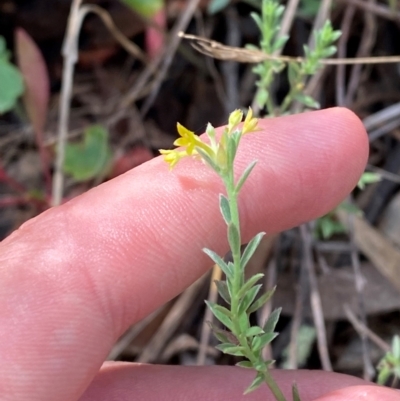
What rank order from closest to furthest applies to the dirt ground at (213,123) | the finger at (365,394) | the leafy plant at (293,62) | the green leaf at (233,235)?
1. the green leaf at (233,235)
2. the finger at (365,394)
3. the leafy plant at (293,62)
4. the dirt ground at (213,123)

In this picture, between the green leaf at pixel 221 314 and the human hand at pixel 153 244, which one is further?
the human hand at pixel 153 244

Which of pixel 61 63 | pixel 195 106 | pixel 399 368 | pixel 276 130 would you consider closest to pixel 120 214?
pixel 276 130

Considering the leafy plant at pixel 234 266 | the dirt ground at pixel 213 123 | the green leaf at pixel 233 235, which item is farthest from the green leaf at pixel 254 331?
the dirt ground at pixel 213 123


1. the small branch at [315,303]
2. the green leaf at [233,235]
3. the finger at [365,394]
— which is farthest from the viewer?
the small branch at [315,303]

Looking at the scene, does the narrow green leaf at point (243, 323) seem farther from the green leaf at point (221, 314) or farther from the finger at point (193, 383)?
the finger at point (193, 383)

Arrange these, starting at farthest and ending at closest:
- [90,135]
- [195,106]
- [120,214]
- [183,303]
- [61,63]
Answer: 1. [61,63]
2. [195,106]
3. [90,135]
4. [183,303]
5. [120,214]

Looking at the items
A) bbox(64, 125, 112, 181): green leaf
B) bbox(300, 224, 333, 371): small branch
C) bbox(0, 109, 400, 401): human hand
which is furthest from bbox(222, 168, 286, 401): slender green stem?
bbox(64, 125, 112, 181): green leaf

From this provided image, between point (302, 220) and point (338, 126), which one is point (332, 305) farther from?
point (338, 126)
